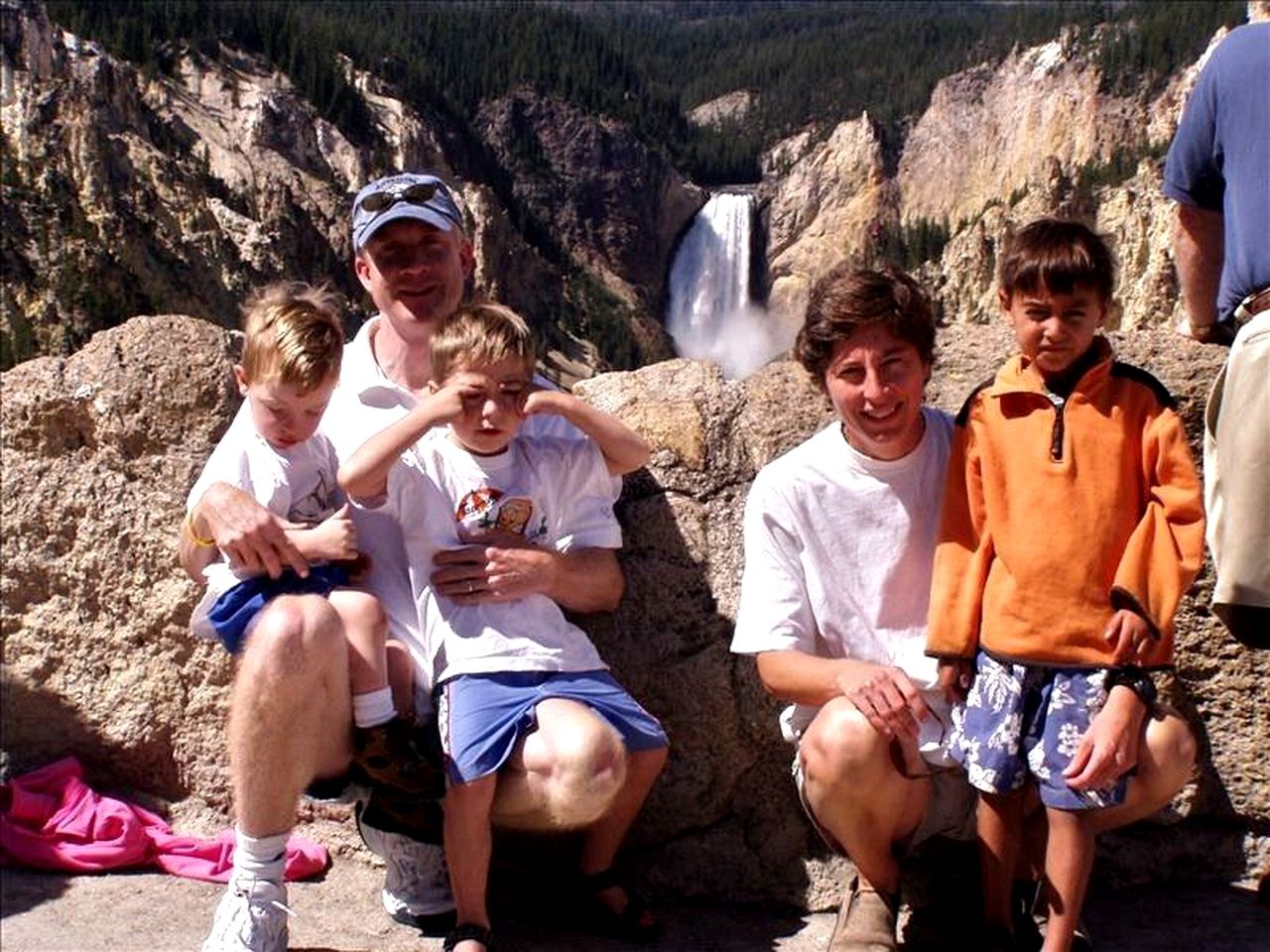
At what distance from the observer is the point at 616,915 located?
2.97m

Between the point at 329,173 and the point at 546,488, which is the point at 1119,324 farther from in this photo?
the point at 546,488

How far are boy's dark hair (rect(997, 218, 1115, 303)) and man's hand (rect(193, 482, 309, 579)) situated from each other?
1473 mm

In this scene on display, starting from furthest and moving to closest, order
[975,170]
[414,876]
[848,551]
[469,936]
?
[975,170], [414,876], [848,551], [469,936]

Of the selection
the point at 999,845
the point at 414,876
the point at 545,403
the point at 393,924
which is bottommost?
→ the point at 393,924

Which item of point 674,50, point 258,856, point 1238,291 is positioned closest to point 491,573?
point 258,856

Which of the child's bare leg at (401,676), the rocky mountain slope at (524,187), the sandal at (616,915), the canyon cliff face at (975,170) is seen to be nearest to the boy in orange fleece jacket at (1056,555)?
the sandal at (616,915)

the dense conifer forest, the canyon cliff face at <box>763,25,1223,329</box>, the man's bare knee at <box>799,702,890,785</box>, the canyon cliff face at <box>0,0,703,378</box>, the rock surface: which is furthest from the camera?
the dense conifer forest

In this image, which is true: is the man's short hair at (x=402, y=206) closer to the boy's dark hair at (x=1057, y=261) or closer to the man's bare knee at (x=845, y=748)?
the boy's dark hair at (x=1057, y=261)

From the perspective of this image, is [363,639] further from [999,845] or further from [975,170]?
[975,170]

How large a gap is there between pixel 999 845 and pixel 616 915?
32.0 inches

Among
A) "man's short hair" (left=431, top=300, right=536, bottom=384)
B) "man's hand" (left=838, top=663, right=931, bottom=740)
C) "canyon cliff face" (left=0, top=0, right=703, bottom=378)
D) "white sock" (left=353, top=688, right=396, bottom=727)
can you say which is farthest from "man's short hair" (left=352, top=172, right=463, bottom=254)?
"canyon cliff face" (left=0, top=0, right=703, bottom=378)

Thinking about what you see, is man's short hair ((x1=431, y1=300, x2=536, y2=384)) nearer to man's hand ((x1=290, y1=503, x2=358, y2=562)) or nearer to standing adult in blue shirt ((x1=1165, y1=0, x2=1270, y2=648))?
man's hand ((x1=290, y1=503, x2=358, y2=562))

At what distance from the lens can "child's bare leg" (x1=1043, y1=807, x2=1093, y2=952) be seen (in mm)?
2539

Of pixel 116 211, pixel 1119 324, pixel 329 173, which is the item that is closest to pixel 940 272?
pixel 1119 324
